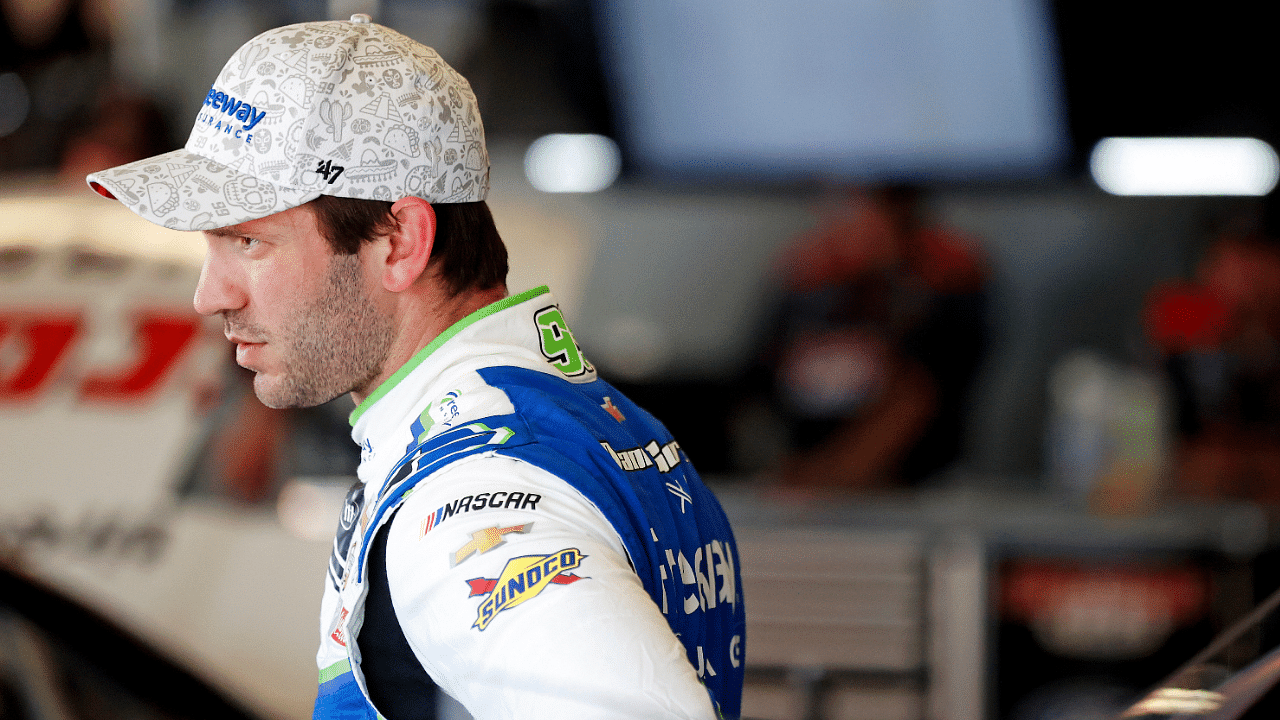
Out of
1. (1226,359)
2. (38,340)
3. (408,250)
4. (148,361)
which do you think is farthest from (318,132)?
(1226,359)

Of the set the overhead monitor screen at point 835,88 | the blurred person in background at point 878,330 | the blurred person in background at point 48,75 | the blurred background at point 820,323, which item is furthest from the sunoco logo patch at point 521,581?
the blurred person in background at point 48,75

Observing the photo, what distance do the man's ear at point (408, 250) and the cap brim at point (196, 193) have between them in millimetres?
75

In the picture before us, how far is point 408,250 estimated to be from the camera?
0.99 metres

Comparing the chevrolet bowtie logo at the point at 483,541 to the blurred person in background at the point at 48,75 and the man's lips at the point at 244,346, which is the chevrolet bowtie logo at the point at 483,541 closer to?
the man's lips at the point at 244,346

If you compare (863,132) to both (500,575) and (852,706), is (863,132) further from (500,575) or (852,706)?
(500,575)

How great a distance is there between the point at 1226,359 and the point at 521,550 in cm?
319

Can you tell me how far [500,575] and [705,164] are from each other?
374cm

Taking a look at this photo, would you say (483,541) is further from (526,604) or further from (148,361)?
(148,361)

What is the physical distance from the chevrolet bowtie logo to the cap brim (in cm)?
32

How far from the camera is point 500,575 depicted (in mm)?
761

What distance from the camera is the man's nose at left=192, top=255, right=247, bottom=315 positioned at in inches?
38.8

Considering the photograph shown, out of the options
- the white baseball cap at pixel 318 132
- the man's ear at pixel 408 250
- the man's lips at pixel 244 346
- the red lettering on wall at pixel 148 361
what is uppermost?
the red lettering on wall at pixel 148 361

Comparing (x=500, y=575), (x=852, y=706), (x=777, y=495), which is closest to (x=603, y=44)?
(x=777, y=495)

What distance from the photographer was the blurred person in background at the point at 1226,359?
3283 millimetres
